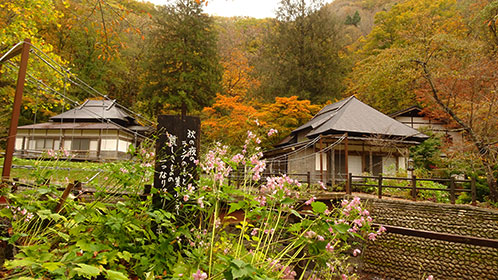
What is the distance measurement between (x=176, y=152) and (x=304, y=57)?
22541mm

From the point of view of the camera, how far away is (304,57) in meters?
22.9

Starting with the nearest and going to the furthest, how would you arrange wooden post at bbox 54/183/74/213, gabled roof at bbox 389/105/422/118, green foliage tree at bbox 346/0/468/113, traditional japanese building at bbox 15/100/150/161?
wooden post at bbox 54/183/74/213 → green foliage tree at bbox 346/0/468/113 → gabled roof at bbox 389/105/422/118 → traditional japanese building at bbox 15/100/150/161

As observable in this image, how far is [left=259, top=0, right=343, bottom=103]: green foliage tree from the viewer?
2205 cm

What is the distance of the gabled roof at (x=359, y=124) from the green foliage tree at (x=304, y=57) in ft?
21.4

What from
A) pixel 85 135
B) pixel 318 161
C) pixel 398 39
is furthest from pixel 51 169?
pixel 398 39

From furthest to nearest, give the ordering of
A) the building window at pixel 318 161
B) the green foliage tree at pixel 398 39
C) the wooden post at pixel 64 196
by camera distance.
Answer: the green foliage tree at pixel 398 39 < the building window at pixel 318 161 < the wooden post at pixel 64 196

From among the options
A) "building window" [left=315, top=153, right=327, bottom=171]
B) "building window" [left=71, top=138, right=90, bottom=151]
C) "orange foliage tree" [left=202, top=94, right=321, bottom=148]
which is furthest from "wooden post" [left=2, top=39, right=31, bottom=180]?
"building window" [left=71, top=138, right=90, bottom=151]

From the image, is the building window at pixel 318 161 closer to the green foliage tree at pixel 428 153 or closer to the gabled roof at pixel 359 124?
the gabled roof at pixel 359 124

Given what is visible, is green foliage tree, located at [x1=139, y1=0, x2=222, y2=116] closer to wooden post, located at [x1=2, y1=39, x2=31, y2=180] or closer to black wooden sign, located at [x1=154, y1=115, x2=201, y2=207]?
wooden post, located at [x1=2, y1=39, x2=31, y2=180]

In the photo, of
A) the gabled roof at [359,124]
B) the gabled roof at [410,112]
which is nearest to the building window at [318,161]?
the gabled roof at [359,124]

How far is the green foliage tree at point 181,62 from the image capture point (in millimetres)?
20531

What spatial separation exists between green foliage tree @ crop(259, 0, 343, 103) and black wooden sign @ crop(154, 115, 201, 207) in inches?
786

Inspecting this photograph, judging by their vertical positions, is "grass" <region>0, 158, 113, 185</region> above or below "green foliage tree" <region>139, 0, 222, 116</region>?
below

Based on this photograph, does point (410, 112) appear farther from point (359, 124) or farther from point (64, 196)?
point (64, 196)
